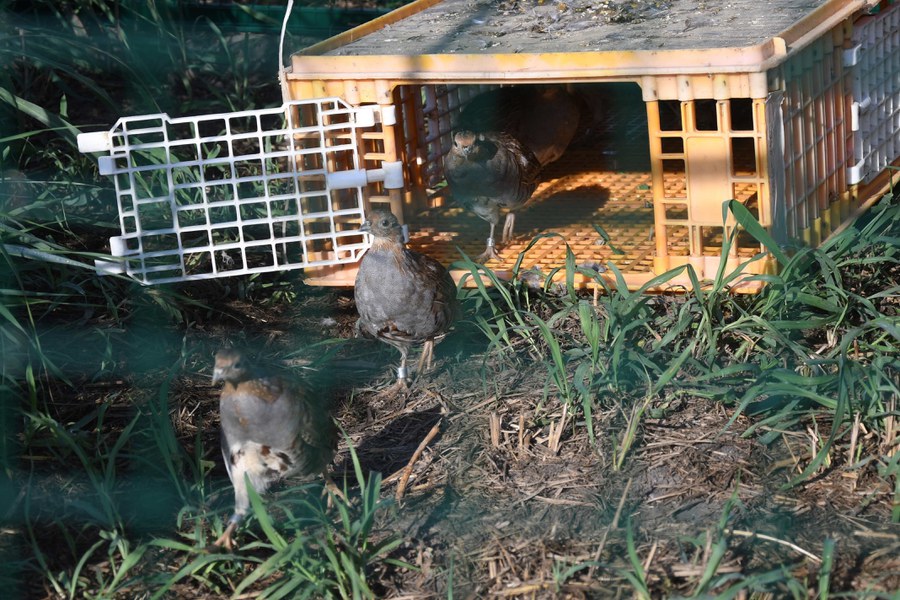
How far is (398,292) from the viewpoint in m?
4.22

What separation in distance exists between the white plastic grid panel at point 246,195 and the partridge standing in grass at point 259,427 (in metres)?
1.02

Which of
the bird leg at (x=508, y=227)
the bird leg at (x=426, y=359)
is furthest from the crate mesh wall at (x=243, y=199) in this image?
the bird leg at (x=508, y=227)

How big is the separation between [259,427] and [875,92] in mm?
3161

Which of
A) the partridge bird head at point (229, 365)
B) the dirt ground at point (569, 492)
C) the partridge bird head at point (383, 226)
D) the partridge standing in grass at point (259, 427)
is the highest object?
the partridge bird head at point (383, 226)

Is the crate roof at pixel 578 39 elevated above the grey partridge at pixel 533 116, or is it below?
above

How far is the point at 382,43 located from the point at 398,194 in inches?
25.2

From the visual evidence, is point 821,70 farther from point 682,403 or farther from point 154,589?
point 154,589

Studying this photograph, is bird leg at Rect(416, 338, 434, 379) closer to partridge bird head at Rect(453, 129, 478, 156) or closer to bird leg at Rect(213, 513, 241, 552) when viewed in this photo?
partridge bird head at Rect(453, 129, 478, 156)

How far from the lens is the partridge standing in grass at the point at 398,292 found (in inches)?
167

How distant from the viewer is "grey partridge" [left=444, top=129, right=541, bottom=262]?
200 inches

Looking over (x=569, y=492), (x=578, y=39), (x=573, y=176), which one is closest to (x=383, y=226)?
(x=578, y=39)

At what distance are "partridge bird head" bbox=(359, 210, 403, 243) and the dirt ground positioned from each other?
53 centimetres

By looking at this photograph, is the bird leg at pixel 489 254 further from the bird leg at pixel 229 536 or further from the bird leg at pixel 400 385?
the bird leg at pixel 229 536

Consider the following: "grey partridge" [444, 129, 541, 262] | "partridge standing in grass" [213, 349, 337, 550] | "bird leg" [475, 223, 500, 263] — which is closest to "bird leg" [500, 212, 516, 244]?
"grey partridge" [444, 129, 541, 262]
